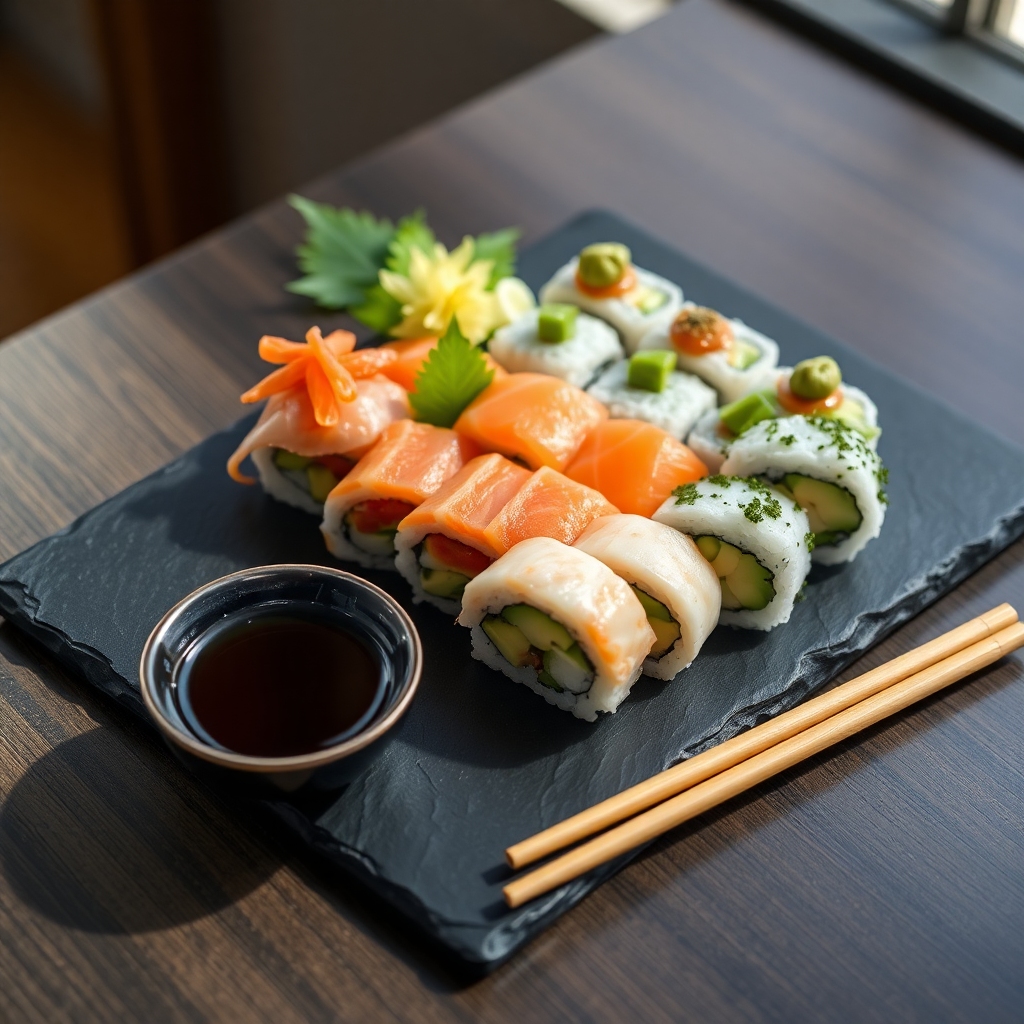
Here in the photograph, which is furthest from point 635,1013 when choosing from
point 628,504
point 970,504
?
point 970,504

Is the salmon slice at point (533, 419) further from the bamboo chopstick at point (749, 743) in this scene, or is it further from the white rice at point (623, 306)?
the bamboo chopstick at point (749, 743)

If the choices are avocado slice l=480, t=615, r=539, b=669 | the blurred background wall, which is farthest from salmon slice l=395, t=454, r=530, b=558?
the blurred background wall

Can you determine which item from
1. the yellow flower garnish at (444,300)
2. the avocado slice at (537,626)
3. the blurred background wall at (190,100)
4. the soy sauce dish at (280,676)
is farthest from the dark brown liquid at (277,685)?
the blurred background wall at (190,100)

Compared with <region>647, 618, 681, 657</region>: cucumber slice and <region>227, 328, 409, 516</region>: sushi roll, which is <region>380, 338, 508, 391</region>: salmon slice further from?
<region>647, 618, 681, 657</region>: cucumber slice

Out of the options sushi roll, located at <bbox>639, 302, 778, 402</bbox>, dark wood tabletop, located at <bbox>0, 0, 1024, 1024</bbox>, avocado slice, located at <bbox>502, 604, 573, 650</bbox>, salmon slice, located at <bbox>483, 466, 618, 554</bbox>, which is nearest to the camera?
dark wood tabletop, located at <bbox>0, 0, 1024, 1024</bbox>

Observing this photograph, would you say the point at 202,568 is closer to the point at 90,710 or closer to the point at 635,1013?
the point at 90,710

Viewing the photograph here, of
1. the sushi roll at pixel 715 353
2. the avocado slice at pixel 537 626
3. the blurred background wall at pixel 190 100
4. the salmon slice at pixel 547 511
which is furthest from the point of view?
the blurred background wall at pixel 190 100
